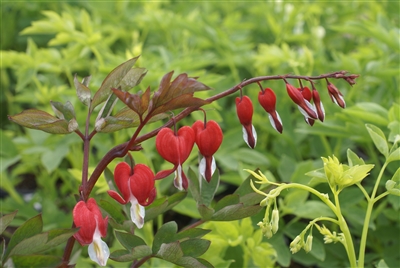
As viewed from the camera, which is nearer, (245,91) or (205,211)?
(205,211)

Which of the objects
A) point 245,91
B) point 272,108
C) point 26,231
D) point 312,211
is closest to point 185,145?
point 272,108

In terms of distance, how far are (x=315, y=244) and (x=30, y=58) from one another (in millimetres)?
951

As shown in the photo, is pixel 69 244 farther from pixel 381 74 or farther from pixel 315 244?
pixel 381 74

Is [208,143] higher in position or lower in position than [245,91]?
higher

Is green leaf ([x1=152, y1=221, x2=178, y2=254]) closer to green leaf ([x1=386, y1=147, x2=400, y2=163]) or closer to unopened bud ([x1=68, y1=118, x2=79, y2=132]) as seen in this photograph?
unopened bud ([x1=68, y1=118, x2=79, y2=132])

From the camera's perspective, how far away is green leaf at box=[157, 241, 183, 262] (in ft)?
2.20

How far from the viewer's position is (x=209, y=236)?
0.93 m

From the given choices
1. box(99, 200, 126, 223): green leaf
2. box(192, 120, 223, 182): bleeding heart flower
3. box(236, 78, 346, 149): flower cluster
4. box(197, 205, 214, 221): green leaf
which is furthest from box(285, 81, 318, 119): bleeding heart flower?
box(99, 200, 126, 223): green leaf

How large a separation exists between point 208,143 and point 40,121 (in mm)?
222

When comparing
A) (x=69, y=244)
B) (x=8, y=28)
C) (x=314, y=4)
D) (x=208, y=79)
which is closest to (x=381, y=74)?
(x=208, y=79)

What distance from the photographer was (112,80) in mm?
704

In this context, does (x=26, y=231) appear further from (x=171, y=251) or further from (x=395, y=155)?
(x=395, y=155)

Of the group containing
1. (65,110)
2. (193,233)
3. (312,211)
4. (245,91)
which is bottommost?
(245,91)

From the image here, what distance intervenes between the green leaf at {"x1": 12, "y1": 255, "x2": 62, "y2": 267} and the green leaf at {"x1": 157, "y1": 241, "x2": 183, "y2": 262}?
134 mm
